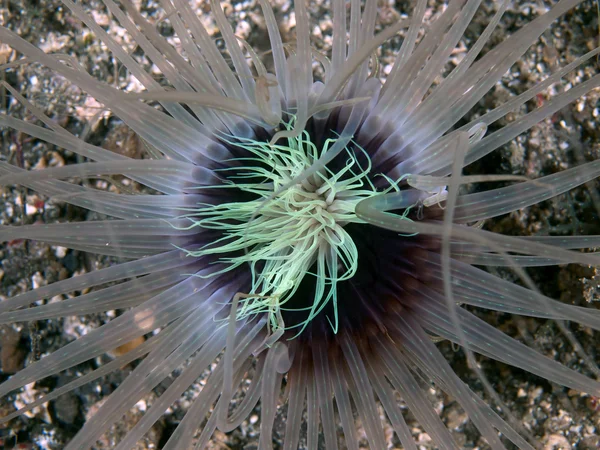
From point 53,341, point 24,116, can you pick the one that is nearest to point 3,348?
point 53,341

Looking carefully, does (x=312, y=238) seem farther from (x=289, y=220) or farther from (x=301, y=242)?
(x=289, y=220)

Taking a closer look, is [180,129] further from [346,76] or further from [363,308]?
[363,308]

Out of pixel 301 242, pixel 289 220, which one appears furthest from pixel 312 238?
pixel 289 220

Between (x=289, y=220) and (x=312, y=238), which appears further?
(x=312, y=238)

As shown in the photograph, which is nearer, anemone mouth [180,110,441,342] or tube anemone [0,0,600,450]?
tube anemone [0,0,600,450]

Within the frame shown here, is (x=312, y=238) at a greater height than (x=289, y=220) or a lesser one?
lesser

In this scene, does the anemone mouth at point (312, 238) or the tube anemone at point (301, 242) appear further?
the anemone mouth at point (312, 238)

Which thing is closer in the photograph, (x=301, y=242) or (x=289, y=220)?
(x=289, y=220)

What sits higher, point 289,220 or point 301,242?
point 289,220
